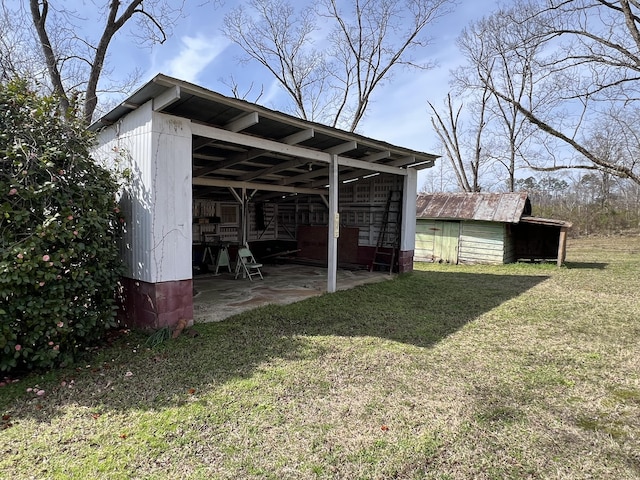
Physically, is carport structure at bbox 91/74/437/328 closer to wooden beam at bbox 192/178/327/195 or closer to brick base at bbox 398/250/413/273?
wooden beam at bbox 192/178/327/195

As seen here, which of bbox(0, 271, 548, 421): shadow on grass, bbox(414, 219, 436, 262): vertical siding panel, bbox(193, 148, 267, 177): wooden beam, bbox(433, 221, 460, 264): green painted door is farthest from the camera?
bbox(414, 219, 436, 262): vertical siding panel

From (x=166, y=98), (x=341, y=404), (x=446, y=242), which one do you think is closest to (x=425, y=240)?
(x=446, y=242)

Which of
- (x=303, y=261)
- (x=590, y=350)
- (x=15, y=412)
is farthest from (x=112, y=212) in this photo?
(x=303, y=261)

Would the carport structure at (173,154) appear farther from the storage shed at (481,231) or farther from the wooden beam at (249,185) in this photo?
the storage shed at (481,231)

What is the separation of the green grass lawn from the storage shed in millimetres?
7669

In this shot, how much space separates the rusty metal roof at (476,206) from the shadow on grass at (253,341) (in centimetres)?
537

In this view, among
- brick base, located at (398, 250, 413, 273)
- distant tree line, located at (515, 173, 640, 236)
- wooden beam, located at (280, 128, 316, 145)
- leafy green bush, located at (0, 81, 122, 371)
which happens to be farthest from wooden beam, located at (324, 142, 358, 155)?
distant tree line, located at (515, 173, 640, 236)

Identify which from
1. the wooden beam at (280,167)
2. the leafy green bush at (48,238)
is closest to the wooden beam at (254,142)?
the wooden beam at (280,167)

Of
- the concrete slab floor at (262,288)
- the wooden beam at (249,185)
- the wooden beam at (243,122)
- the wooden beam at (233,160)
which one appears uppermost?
the wooden beam at (243,122)

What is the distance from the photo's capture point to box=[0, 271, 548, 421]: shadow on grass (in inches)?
117

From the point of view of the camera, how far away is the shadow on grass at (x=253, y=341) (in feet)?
9.78

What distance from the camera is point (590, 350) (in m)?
4.14

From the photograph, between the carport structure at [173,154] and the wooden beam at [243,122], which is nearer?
the carport structure at [173,154]

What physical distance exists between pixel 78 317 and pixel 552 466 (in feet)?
13.1
